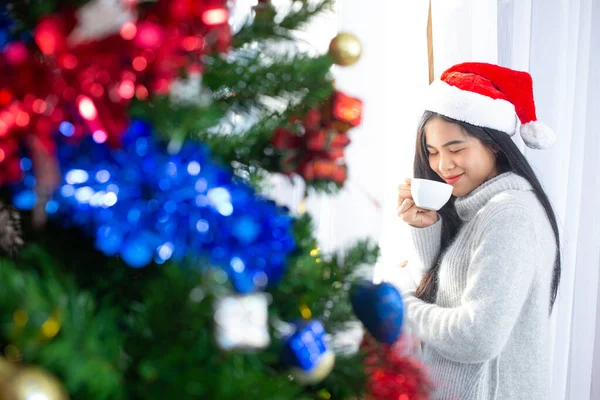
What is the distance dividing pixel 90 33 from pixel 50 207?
0.11 metres

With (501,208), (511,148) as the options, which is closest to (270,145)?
(501,208)

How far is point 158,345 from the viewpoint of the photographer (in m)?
0.30

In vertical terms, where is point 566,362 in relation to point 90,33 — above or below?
below

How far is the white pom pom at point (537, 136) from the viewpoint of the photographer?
4.50ft

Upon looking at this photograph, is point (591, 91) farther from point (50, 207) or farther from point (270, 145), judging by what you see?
point (50, 207)

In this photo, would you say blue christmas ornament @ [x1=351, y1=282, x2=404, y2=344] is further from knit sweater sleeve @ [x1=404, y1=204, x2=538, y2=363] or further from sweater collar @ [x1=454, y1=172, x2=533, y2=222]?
sweater collar @ [x1=454, y1=172, x2=533, y2=222]

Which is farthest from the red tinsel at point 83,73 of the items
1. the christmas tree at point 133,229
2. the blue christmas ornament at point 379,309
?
the blue christmas ornament at point 379,309

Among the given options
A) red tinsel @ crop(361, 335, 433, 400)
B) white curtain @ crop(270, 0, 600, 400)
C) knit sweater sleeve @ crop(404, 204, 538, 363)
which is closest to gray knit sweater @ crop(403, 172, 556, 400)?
knit sweater sleeve @ crop(404, 204, 538, 363)

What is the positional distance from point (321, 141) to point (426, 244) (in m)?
1.13

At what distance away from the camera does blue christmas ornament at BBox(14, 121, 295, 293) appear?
31 cm

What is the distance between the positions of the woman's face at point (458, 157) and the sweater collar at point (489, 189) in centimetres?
3

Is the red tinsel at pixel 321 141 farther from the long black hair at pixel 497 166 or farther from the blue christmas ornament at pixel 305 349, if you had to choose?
the long black hair at pixel 497 166

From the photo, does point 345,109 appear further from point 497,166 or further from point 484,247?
point 497,166

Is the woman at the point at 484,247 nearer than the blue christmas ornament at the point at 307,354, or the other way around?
the blue christmas ornament at the point at 307,354
